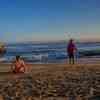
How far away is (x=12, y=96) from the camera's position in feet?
37.8

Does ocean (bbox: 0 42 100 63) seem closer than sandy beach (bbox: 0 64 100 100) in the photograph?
No

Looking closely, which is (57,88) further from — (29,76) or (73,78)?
(29,76)

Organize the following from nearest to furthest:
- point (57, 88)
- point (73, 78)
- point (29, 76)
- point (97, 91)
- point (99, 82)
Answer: point (97, 91)
point (57, 88)
point (99, 82)
point (73, 78)
point (29, 76)

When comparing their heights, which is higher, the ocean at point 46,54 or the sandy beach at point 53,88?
the ocean at point 46,54

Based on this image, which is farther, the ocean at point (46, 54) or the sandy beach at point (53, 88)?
the ocean at point (46, 54)

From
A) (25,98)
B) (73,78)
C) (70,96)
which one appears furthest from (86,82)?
(25,98)

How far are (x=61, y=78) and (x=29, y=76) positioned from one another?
1749mm

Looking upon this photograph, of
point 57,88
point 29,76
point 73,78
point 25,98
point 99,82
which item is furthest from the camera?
point 29,76

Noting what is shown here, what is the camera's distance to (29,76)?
1642cm

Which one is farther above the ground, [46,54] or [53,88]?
[46,54]

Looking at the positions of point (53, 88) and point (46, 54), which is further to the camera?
point (46, 54)

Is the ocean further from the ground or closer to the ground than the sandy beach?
further from the ground

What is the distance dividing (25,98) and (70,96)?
1345 millimetres

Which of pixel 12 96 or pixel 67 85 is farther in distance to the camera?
pixel 67 85
